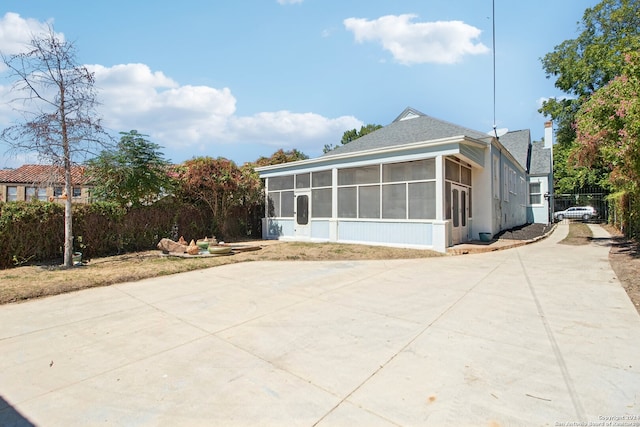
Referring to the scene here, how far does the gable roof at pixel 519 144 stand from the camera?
82.7 feet

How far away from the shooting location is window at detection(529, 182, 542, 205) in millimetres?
26000

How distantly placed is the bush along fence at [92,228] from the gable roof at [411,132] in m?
7.81

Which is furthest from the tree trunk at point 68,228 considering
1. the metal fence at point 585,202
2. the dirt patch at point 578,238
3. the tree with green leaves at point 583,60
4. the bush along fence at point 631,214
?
the metal fence at point 585,202

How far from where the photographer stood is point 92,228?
10.9m

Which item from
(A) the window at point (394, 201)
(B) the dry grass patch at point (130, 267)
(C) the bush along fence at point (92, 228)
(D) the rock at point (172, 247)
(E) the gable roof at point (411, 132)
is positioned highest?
(E) the gable roof at point (411, 132)

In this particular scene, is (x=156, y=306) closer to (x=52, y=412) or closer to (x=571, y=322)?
(x=52, y=412)

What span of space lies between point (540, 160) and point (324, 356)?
30.1 meters

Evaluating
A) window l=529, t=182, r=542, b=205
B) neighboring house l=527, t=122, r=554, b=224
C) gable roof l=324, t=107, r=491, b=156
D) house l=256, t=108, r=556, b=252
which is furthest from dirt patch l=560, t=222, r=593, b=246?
window l=529, t=182, r=542, b=205

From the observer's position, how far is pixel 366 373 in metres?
3.09

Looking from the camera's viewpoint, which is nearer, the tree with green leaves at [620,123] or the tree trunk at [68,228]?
the tree with green leaves at [620,123]

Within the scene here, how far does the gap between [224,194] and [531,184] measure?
79.3ft

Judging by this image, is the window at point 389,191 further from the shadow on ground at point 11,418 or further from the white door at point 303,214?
the shadow on ground at point 11,418

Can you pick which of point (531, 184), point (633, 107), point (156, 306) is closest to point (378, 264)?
point (156, 306)

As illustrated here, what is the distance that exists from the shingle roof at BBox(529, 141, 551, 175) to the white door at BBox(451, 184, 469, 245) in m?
15.9
